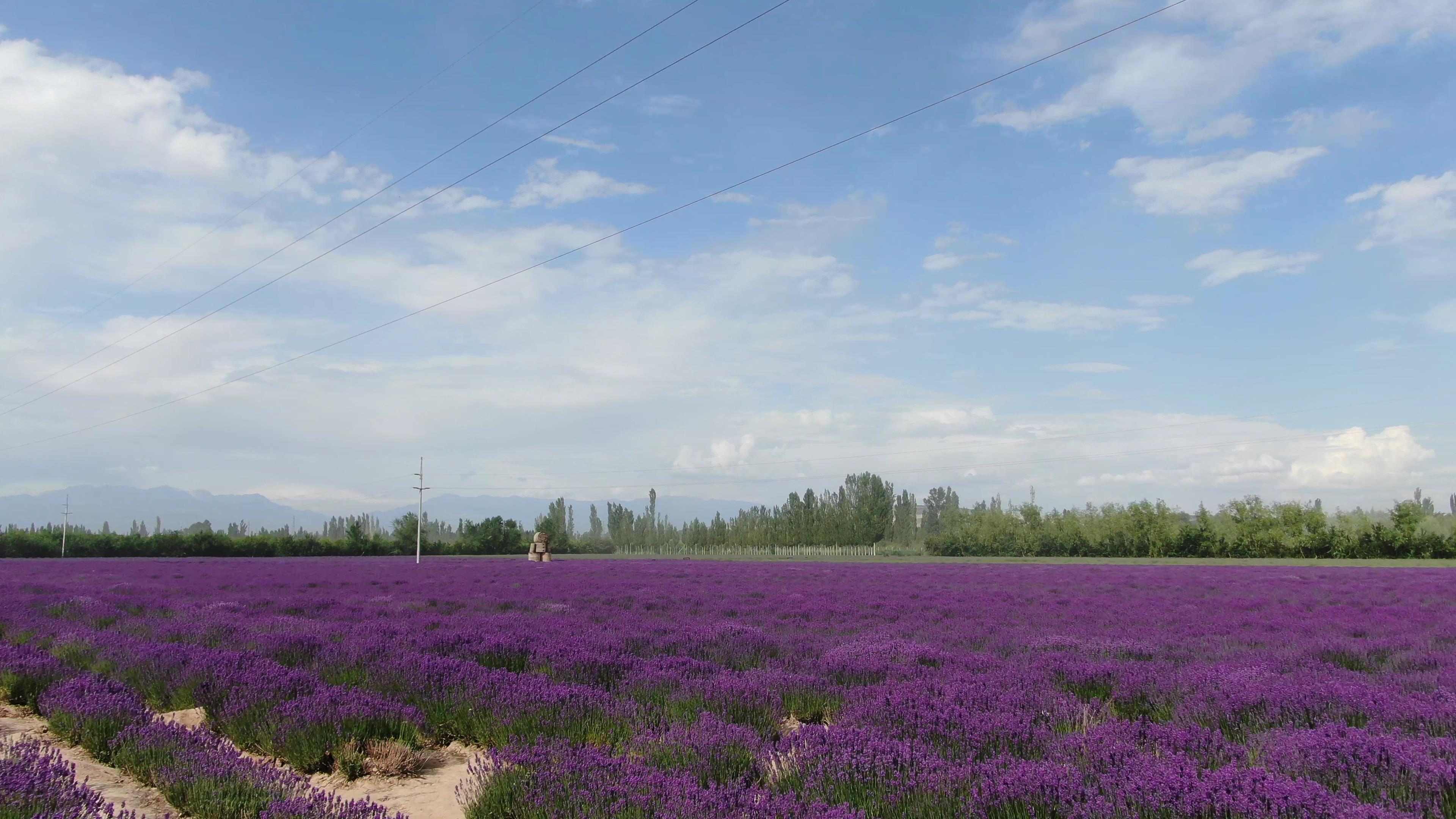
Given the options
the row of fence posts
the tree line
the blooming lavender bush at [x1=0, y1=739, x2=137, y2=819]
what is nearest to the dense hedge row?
the tree line

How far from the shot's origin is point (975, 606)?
42.4ft

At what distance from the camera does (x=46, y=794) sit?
135 inches

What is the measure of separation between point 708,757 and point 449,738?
239cm

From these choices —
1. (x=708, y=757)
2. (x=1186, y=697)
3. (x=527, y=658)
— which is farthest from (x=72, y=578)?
(x=1186, y=697)

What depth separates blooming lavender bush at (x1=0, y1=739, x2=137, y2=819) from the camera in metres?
3.19

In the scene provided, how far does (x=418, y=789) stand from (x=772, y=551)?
269 feet

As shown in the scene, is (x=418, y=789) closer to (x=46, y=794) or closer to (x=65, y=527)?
(x=46, y=794)

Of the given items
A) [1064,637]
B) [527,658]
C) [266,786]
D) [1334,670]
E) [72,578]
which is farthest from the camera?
[72,578]

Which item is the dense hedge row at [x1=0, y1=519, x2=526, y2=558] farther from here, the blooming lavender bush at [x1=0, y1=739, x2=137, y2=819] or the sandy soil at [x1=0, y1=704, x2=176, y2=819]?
the blooming lavender bush at [x1=0, y1=739, x2=137, y2=819]

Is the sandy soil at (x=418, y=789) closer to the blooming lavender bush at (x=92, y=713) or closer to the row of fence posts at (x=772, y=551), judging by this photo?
the blooming lavender bush at (x=92, y=713)

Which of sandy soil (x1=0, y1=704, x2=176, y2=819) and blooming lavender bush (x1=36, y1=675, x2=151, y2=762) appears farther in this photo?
blooming lavender bush (x1=36, y1=675, x2=151, y2=762)

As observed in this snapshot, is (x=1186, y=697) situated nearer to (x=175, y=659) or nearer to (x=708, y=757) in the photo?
(x=708, y=757)

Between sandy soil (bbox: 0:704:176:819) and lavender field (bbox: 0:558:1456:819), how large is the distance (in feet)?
0.35

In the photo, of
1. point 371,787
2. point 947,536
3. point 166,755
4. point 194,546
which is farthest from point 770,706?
point 947,536
